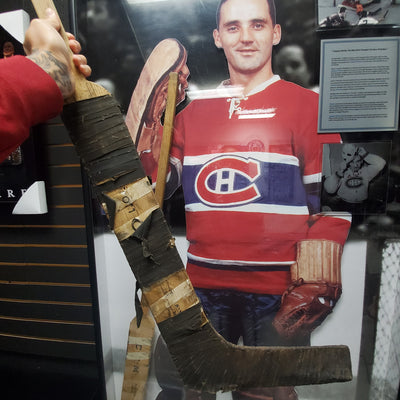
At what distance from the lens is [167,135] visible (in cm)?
118

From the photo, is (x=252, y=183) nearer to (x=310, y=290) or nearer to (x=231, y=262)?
(x=231, y=262)

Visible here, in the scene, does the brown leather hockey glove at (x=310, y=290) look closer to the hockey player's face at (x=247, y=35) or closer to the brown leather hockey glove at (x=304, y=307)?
the brown leather hockey glove at (x=304, y=307)

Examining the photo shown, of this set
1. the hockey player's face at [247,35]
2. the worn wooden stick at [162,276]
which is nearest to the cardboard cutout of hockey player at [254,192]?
the hockey player's face at [247,35]

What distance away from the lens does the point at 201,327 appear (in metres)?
0.86

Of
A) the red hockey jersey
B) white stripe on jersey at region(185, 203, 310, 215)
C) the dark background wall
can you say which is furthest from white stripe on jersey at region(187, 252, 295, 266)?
the dark background wall

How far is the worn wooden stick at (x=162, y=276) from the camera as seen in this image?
0.81 m

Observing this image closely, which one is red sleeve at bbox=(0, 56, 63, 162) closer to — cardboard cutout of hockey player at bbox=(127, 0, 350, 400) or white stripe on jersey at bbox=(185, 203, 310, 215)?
cardboard cutout of hockey player at bbox=(127, 0, 350, 400)

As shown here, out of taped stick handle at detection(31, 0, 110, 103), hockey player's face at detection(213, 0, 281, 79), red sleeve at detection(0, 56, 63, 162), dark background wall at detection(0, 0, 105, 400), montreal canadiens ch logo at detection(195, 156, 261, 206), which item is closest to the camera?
red sleeve at detection(0, 56, 63, 162)

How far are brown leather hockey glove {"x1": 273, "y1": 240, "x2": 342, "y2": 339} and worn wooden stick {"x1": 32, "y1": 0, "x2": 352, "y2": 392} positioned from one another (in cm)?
37

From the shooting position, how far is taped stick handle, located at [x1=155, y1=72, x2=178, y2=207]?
1141 millimetres


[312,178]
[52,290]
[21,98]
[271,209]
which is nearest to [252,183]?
[271,209]

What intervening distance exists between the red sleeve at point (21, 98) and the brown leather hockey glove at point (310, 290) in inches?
44.1

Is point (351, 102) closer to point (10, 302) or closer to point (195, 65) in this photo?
point (195, 65)

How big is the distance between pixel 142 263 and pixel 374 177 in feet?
3.42
